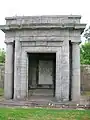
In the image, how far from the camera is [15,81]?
47.2 ft

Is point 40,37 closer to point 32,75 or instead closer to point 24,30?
point 24,30

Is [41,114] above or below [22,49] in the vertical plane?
below

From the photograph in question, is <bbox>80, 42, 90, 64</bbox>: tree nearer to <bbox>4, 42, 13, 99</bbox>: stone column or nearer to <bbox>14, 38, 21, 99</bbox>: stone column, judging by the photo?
<bbox>4, 42, 13, 99</bbox>: stone column

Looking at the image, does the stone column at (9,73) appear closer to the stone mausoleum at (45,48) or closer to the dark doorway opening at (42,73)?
the stone mausoleum at (45,48)

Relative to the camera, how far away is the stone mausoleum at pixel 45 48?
45.9ft

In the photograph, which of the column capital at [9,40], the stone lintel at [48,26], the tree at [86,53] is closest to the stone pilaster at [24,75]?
the column capital at [9,40]

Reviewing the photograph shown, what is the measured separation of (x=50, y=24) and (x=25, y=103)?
4180 millimetres

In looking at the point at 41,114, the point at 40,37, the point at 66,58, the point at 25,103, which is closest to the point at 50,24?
the point at 40,37

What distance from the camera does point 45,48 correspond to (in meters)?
14.2

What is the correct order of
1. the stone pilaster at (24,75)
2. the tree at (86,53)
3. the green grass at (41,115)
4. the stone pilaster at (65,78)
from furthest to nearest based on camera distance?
the tree at (86,53) < the stone pilaster at (24,75) < the stone pilaster at (65,78) < the green grass at (41,115)

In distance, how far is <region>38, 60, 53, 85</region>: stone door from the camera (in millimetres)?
17328

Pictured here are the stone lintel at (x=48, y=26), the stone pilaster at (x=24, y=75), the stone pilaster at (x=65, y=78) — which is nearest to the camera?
the stone lintel at (x=48, y=26)

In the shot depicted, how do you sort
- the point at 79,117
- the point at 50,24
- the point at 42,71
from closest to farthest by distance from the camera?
the point at 79,117, the point at 50,24, the point at 42,71

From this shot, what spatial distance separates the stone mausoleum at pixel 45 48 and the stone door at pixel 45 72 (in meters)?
2.97
